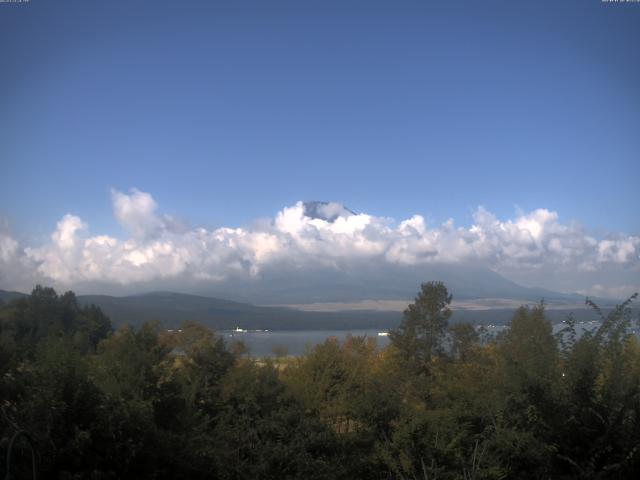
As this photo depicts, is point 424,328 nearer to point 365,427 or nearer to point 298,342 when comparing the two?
Answer: point 365,427

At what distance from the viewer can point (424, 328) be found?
45031 mm

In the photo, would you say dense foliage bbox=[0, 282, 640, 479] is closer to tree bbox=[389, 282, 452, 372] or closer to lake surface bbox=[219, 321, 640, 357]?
lake surface bbox=[219, 321, 640, 357]

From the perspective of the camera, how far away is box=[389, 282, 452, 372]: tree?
43406 mm

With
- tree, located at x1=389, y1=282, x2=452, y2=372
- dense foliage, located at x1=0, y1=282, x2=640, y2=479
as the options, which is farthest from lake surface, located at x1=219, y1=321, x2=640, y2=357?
tree, located at x1=389, y1=282, x2=452, y2=372

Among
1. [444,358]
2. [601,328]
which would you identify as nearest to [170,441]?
[601,328]

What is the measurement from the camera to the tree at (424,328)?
1709 inches

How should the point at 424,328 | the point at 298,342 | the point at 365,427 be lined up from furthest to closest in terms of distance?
the point at 298,342 < the point at 424,328 < the point at 365,427

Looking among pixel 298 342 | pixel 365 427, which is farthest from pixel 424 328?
pixel 298 342

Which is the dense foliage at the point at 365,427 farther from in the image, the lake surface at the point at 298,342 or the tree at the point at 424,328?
the tree at the point at 424,328

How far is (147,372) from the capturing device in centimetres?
1998

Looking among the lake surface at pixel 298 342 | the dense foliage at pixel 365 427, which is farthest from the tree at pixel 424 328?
the dense foliage at pixel 365 427

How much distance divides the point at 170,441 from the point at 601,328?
10.7 meters

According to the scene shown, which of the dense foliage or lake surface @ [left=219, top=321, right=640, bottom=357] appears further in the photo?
lake surface @ [left=219, top=321, right=640, bottom=357]

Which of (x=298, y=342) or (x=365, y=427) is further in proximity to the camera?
(x=298, y=342)
